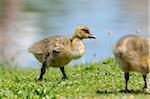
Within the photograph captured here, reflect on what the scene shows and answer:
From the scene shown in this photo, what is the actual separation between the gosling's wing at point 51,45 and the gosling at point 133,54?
1.41 meters

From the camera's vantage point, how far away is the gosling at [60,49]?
8555 millimetres

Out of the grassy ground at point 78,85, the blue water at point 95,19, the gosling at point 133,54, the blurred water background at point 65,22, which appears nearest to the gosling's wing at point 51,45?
the grassy ground at point 78,85

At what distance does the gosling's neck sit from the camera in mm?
8641

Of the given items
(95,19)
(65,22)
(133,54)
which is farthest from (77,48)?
(95,19)

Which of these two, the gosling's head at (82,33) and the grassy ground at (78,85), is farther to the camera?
the gosling's head at (82,33)

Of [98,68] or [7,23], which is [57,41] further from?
[7,23]

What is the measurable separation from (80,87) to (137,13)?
545 inches

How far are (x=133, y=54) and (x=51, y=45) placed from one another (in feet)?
5.72

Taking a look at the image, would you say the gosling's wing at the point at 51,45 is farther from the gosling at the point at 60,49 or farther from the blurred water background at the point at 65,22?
the blurred water background at the point at 65,22

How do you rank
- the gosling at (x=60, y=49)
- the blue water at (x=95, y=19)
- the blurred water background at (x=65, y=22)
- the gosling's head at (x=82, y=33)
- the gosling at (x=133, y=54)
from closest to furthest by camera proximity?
the gosling at (x=133, y=54)
the gosling at (x=60, y=49)
the gosling's head at (x=82, y=33)
the blurred water background at (x=65, y=22)
the blue water at (x=95, y=19)

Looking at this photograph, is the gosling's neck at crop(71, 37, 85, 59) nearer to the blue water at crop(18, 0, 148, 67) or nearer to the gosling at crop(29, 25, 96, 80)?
the gosling at crop(29, 25, 96, 80)

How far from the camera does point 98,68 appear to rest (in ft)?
31.5

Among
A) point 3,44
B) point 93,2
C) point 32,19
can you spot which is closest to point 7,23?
point 32,19

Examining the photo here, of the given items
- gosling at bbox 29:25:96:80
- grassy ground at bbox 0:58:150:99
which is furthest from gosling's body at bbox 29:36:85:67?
grassy ground at bbox 0:58:150:99
